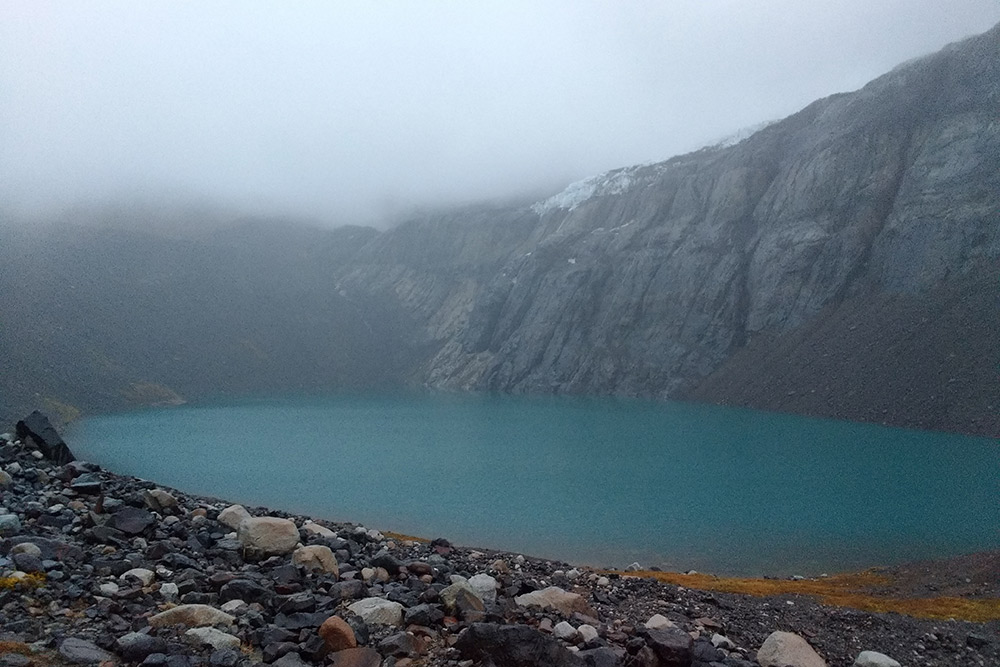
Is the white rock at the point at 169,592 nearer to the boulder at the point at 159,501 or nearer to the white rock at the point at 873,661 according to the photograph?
the boulder at the point at 159,501

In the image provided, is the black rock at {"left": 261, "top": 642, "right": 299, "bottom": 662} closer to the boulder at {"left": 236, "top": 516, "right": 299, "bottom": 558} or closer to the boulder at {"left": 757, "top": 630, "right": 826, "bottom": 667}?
the boulder at {"left": 236, "top": 516, "right": 299, "bottom": 558}

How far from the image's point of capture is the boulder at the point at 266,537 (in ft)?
43.4

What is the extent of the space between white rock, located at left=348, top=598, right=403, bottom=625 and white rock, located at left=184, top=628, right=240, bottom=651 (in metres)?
1.88

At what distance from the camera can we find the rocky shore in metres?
9.05

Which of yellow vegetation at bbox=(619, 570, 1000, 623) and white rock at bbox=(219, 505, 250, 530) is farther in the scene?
yellow vegetation at bbox=(619, 570, 1000, 623)

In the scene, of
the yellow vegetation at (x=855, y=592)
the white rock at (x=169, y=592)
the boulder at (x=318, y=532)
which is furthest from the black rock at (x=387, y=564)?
the yellow vegetation at (x=855, y=592)

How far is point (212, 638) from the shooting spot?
8.91 m

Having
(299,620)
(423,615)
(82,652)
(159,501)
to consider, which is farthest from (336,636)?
(159,501)

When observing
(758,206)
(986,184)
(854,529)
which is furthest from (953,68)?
(854,529)

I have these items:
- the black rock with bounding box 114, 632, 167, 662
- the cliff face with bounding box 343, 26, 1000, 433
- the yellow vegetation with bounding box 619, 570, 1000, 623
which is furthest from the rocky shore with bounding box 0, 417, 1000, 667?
the cliff face with bounding box 343, 26, 1000, 433

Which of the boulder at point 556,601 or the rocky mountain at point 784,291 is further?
the rocky mountain at point 784,291

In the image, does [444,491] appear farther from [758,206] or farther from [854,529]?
[758,206]

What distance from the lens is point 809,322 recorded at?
143500mm

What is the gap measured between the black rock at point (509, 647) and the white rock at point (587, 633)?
131cm
